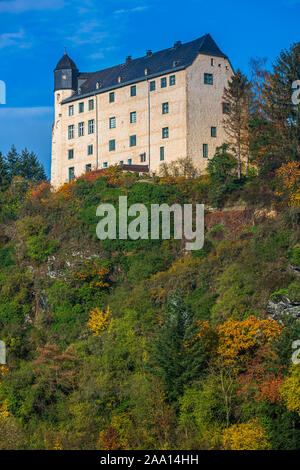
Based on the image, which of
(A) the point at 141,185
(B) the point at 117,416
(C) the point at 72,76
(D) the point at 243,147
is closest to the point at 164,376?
(B) the point at 117,416

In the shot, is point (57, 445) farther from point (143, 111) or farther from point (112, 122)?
point (112, 122)

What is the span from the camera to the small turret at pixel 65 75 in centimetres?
8019

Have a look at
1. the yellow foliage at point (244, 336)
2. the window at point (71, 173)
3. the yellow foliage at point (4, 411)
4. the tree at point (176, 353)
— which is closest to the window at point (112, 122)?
the window at point (71, 173)

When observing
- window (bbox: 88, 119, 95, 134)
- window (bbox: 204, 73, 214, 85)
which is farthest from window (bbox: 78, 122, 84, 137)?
window (bbox: 204, 73, 214, 85)

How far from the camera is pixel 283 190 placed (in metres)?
57.1

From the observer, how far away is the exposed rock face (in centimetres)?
4631

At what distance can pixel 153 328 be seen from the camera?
49.6 m

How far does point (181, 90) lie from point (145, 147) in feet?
19.3

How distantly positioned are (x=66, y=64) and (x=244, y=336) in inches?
1749

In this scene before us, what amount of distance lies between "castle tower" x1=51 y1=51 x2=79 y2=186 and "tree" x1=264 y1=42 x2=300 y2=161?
24.5 m

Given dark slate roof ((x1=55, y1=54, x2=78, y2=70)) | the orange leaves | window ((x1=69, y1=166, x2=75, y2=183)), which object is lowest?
the orange leaves

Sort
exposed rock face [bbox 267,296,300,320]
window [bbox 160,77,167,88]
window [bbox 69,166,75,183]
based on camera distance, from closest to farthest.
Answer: exposed rock face [bbox 267,296,300,320] → window [bbox 160,77,167,88] → window [bbox 69,166,75,183]

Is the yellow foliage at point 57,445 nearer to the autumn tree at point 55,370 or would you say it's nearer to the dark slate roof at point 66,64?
the autumn tree at point 55,370

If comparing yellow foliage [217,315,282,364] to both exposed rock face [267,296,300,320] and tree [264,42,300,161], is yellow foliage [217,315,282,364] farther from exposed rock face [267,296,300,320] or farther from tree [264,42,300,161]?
tree [264,42,300,161]
